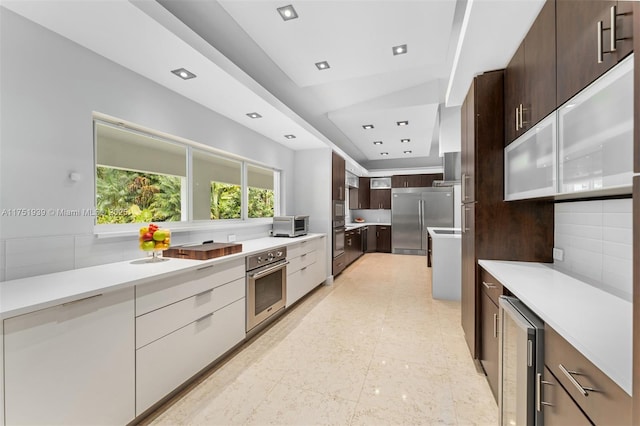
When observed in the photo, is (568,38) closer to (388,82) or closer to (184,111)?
(388,82)

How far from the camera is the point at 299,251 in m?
3.69

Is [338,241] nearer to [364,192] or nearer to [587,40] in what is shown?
[364,192]

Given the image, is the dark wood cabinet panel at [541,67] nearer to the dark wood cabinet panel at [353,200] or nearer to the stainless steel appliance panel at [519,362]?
the stainless steel appliance panel at [519,362]

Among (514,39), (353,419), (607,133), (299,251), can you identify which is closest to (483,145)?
(514,39)

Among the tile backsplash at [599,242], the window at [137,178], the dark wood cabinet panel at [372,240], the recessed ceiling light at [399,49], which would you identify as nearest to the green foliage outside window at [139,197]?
the window at [137,178]

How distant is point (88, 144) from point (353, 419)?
2490 millimetres

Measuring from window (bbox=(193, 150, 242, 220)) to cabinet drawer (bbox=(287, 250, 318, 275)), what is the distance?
99 centimetres

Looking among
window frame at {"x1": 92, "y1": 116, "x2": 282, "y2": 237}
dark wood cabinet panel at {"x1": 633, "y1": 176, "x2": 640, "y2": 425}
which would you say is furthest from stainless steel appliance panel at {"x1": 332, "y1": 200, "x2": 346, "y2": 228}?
dark wood cabinet panel at {"x1": 633, "y1": 176, "x2": 640, "y2": 425}

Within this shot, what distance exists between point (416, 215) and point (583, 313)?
6.73 meters

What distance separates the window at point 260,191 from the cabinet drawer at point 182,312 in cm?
181

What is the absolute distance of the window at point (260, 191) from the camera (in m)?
4.03

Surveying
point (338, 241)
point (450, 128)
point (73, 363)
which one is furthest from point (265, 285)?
point (450, 128)

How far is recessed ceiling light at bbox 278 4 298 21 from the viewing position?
1.94 metres

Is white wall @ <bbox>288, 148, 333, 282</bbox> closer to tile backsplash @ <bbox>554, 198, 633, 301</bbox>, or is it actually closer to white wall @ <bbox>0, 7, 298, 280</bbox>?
white wall @ <bbox>0, 7, 298, 280</bbox>
